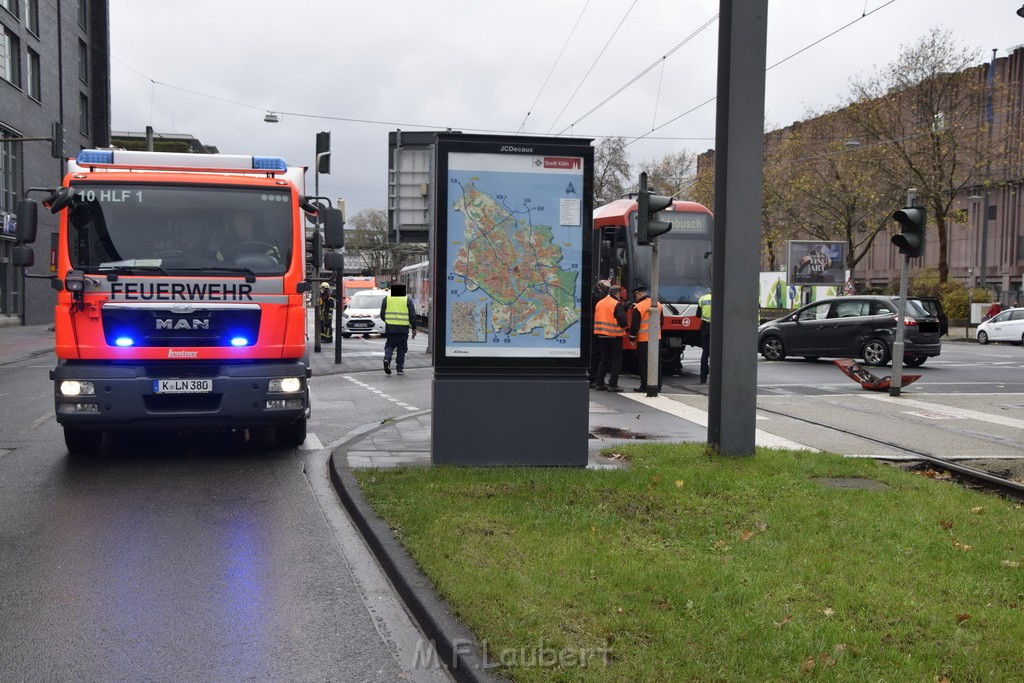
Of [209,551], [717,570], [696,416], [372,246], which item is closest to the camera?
[717,570]

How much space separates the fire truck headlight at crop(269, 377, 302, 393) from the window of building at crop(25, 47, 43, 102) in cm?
3615

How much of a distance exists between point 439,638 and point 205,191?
6492 millimetres

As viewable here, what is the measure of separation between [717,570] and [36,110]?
139 ft

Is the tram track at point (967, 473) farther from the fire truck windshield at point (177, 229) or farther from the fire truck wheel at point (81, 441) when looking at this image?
the fire truck wheel at point (81, 441)

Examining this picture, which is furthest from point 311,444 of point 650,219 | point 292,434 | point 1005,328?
point 1005,328

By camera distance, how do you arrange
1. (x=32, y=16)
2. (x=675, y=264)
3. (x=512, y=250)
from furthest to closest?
(x=32, y=16) → (x=675, y=264) → (x=512, y=250)

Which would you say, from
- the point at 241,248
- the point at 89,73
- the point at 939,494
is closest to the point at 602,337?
the point at 241,248

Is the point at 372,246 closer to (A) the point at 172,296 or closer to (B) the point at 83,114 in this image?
(B) the point at 83,114

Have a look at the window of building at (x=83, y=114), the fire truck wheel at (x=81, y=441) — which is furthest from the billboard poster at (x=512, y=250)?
the window of building at (x=83, y=114)

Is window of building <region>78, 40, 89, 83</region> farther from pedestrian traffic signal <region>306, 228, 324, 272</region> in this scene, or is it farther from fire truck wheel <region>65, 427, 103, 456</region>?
fire truck wheel <region>65, 427, 103, 456</region>

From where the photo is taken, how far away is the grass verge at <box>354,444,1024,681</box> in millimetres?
4215

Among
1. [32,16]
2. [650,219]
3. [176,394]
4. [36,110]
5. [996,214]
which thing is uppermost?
[32,16]

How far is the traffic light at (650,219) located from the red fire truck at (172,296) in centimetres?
503

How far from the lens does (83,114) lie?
170ft
